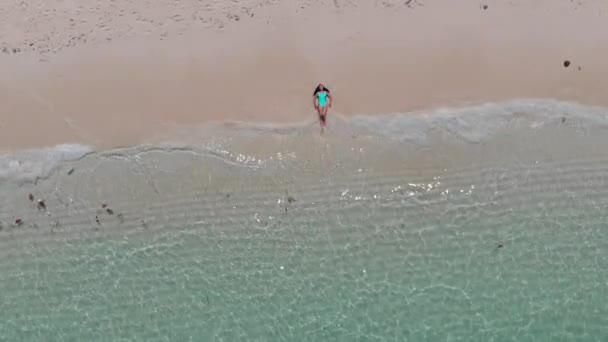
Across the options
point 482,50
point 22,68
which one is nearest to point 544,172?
point 482,50

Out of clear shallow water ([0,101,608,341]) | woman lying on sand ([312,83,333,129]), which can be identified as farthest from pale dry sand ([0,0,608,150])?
clear shallow water ([0,101,608,341])

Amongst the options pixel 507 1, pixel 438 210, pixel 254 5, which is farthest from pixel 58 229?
pixel 507 1

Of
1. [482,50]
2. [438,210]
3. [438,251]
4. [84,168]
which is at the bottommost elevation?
[438,251]

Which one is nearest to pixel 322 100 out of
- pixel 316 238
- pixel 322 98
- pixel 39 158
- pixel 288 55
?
pixel 322 98

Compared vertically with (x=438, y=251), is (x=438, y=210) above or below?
above

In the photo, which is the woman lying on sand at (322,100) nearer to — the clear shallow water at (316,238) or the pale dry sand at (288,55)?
the pale dry sand at (288,55)

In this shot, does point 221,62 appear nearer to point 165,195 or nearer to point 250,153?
point 250,153
